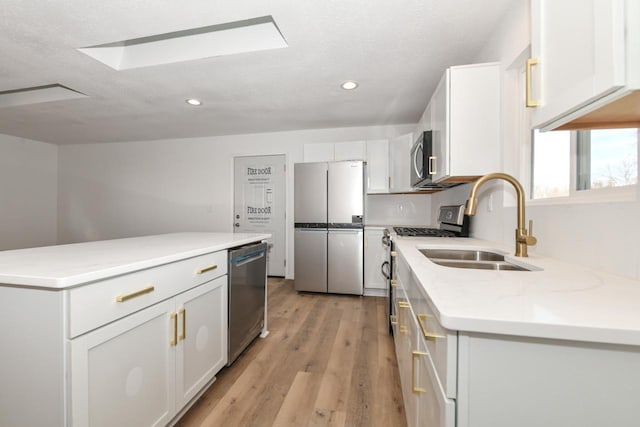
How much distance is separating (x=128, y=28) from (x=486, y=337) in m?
2.48

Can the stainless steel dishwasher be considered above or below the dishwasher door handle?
below

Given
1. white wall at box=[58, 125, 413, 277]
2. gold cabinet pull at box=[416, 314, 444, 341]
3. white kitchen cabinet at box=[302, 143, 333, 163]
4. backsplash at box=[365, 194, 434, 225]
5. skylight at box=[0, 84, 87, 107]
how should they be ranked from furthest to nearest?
white wall at box=[58, 125, 413, 277], backsplash at box=[365, 194, 434, 225], white kitchen cabinet at box=[302, 143, 333, 163], skylight at box=[0, 84, 87, 107], gold cabinet pull at box=[416, 314, 444, 341]

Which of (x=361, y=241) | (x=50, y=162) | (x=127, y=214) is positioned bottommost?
(x=361, y=241)

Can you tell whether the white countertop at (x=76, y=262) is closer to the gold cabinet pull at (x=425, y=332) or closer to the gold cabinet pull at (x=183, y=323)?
the gold cabinet pull at (x=183, y=323)

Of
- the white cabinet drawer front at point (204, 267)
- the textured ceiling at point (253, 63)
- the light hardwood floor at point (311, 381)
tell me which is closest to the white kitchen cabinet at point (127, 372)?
the white cabinet drawer front at point (204, 267)

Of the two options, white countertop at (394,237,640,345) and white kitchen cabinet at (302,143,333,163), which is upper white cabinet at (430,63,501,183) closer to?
white countertop at (394,237,640,345)

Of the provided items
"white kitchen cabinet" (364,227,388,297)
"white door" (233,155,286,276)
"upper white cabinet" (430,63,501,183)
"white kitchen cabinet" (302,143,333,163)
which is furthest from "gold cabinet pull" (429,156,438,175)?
"white door" (233,155,286,276)

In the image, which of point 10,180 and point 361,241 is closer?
point 361,241

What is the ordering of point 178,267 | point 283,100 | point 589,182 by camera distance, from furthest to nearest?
1. point 283,100
2. point 178,267
3. point 589,182

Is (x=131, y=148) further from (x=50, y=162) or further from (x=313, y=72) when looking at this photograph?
(x=313, y=72)

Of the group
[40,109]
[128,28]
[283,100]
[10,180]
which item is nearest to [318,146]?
[283,100]

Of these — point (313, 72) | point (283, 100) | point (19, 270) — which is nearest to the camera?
point (19, 270)

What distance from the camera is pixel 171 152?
4.78 m

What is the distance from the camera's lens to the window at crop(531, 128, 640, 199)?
3.03 ft
